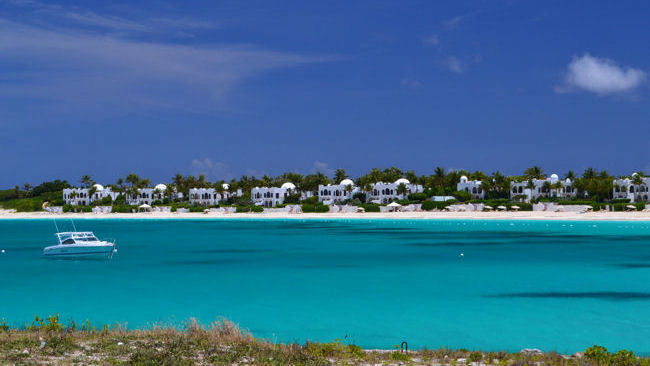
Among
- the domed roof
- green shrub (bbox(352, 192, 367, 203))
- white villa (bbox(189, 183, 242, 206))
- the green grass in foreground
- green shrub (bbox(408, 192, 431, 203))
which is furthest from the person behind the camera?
white villa (bbox(189, 183, 242, 206))

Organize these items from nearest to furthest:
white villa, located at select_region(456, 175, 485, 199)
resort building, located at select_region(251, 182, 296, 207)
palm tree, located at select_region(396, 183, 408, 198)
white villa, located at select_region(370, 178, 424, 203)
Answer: white villa, located at select_region(456, 175, 485, 199)
palm tree, located at select_region(396, 183, 408, 198)
white villa, located at select_region(370, 178, 424, 203)
resort building, located at select_region(251, 182, 296, 207)

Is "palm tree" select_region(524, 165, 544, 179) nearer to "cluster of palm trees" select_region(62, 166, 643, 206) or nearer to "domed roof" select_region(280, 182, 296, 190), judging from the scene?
"cluster of palm trees" select_region(62, 166, 643, 206)

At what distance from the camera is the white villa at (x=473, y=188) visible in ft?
506

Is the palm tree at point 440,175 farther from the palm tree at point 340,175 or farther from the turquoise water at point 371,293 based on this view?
the turquoise water at point 371,293

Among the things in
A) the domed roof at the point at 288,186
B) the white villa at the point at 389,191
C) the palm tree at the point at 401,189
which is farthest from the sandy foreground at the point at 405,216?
the domed roof at the point at 288,186

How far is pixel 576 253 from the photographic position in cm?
5047

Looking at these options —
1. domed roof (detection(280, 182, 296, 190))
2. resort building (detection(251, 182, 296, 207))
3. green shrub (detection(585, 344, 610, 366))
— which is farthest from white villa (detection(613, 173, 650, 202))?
green shrub (detection(585, 344, 610, 366))

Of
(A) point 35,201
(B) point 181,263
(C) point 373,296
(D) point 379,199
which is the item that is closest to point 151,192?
(A) point 35,201

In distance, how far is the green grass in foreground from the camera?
43.5 feet

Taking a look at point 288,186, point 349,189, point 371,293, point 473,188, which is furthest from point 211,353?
point 288,186

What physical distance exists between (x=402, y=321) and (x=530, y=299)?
25.4ft

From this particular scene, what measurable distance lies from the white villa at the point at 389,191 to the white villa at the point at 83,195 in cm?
8101

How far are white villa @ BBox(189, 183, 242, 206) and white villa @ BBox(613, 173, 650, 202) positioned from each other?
9909 cm

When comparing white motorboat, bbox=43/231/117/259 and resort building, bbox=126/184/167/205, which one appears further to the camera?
resort building, bbox=126/184/167/205
